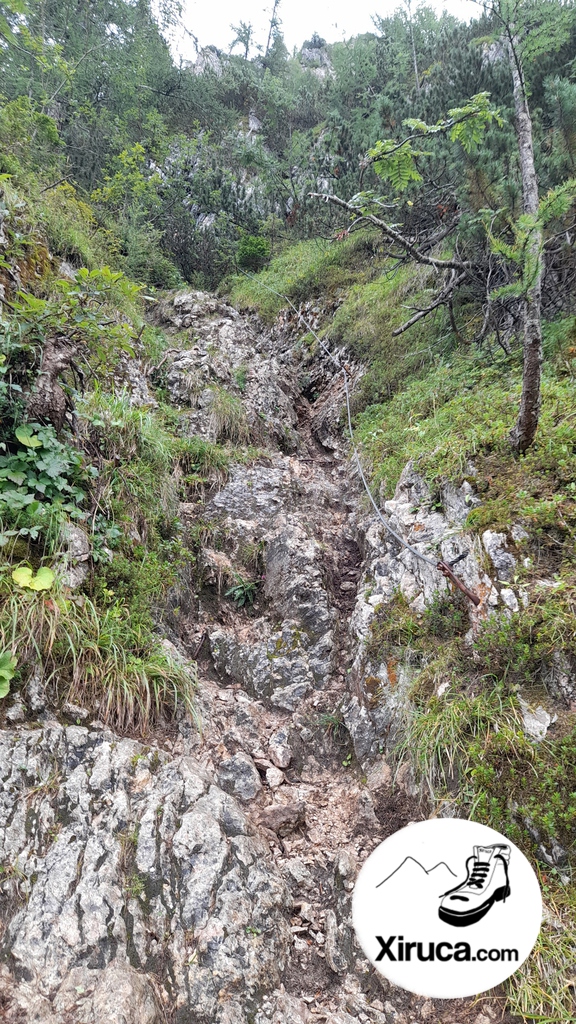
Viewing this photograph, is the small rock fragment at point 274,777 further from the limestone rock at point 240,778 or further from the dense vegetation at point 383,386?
the dense vegetation at point 383,386

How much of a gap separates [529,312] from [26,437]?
11.9 feet

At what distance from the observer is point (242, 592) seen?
442 cm

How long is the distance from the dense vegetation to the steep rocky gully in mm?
277

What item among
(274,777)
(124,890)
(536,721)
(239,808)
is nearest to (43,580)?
(124,890)

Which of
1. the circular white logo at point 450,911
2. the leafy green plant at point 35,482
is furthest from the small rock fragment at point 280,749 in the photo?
the leafy green plant at point 35,482

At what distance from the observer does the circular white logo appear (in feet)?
6.37

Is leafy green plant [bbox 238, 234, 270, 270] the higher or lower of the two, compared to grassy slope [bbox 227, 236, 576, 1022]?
higher

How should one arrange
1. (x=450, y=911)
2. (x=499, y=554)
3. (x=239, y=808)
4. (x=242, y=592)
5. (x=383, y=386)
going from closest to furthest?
(x=450, y=911)
(x=239, y=808)
(x=499, y=554)
(x=242, y=592)
(x=383, y=386)

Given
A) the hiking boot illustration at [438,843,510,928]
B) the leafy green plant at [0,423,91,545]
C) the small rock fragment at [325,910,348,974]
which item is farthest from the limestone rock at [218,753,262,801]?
the leafy green plant at [0,423,91,545]

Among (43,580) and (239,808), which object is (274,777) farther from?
(43,580)

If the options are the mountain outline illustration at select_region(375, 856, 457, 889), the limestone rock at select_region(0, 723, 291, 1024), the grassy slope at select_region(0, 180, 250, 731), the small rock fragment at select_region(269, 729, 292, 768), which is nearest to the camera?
the limestone rock at select_region(0, 723, 291, 1024)

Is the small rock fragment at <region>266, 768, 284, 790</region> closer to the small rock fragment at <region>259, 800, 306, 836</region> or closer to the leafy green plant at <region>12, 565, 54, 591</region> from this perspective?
the small rock fragment at <region>259, 800, 306, 836</region>

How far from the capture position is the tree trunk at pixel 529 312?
2.90 meters

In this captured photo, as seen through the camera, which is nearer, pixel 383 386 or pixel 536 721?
pixel 536 721
